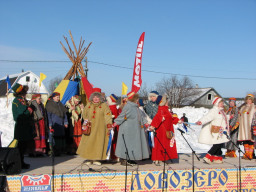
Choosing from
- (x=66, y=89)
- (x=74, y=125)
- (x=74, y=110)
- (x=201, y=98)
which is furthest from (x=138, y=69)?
(x=201, y=98)

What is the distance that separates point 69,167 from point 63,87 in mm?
4264

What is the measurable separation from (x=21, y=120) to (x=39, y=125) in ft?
4.51

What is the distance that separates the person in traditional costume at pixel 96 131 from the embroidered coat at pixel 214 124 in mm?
1981

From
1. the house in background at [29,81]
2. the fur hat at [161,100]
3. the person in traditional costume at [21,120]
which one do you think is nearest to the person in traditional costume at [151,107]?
the fur hat at [161,100]

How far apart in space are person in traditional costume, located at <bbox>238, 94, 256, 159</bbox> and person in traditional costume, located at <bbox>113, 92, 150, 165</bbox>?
8.62 feet

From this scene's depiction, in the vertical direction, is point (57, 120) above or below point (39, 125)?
above

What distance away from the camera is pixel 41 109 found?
19.9ft

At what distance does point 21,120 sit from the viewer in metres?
4.65

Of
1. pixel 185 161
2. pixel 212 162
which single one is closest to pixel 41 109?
pixel 185 161

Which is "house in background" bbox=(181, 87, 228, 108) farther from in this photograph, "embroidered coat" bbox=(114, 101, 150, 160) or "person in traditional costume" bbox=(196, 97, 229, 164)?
"embroidered coat" bbox=(114, 101, 150, 160)

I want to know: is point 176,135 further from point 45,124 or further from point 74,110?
point 45,124

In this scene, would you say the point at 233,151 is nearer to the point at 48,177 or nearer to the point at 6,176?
the point at 48,177

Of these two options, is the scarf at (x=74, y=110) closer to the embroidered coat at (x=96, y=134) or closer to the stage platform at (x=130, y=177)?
the stage platform at (x=130, y=177)

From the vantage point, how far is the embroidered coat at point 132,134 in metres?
5.10
